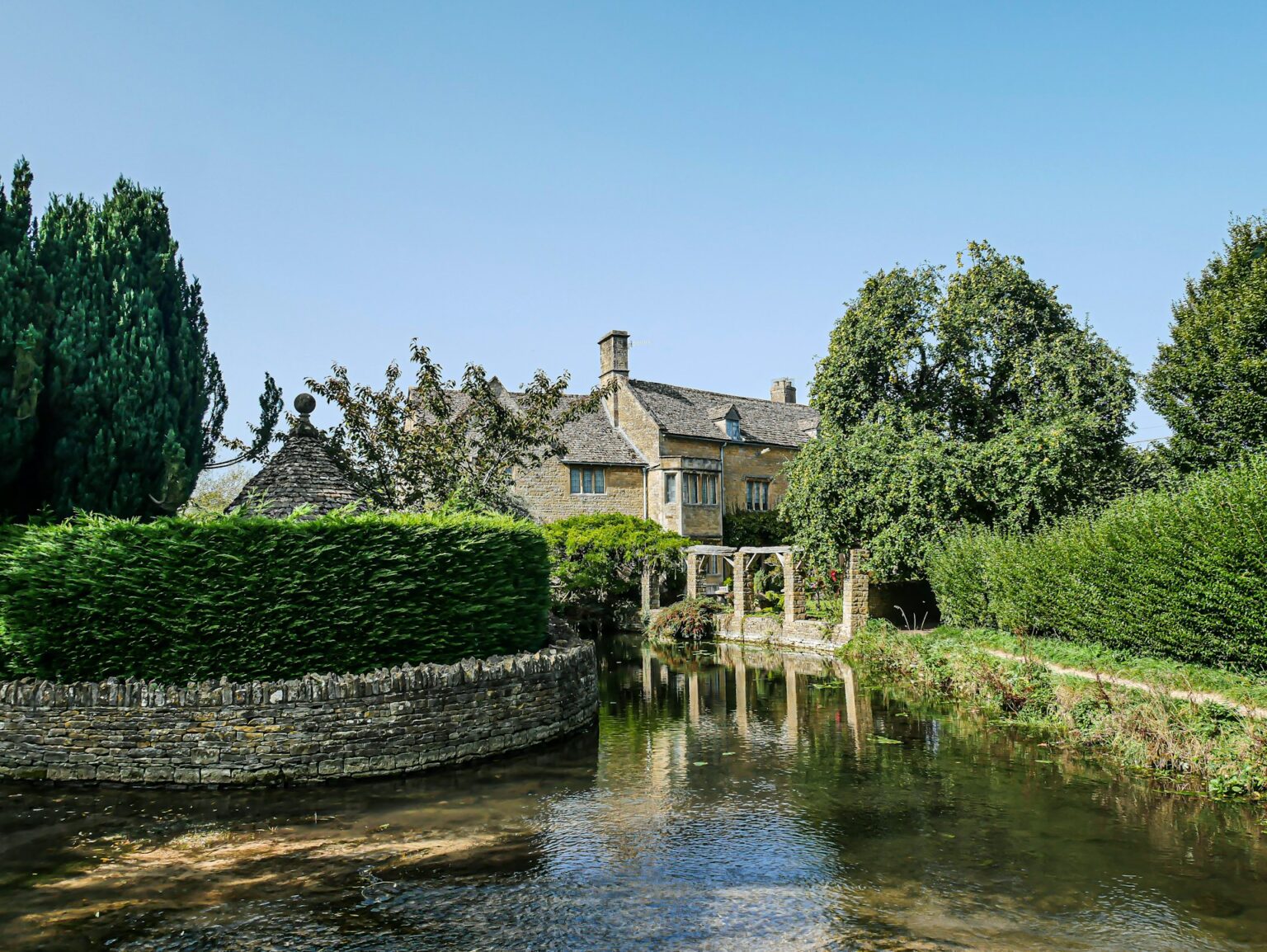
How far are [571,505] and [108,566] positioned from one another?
28.1 metres

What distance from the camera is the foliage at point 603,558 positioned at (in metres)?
34.1

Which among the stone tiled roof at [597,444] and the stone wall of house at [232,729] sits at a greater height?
the stone tiled roof at [597,444]

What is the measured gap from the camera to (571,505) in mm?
39750

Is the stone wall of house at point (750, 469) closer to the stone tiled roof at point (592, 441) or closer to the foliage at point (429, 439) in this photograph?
the stone tiled roof at point (592, 441)

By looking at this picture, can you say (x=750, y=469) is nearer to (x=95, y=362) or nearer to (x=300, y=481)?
(x=300, y=481)

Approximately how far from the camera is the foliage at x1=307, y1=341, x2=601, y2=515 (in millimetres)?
25500

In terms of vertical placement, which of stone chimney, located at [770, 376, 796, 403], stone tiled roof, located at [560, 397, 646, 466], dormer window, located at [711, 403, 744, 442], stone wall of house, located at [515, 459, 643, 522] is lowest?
stone wall of house, located at [515, 459, 643, 522]

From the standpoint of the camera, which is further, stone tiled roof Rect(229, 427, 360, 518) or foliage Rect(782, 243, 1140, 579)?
foliage Rect(782, 243, 1140, 579)

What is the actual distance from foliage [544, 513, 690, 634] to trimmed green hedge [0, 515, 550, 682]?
2032 centimetres

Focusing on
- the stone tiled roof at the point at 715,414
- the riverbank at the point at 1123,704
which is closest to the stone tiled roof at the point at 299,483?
the riverbank at the point at 1123,704

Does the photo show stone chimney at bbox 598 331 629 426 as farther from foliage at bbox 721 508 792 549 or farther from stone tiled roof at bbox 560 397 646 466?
foliage at bbox 721 508 792 549

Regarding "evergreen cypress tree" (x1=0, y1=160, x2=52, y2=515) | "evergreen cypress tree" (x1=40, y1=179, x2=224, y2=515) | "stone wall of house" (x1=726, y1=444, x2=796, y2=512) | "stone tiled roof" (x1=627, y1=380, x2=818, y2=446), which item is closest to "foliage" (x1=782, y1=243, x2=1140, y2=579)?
"stone tiled roof" (x1=627, y1=380, x2=818, y2=446)

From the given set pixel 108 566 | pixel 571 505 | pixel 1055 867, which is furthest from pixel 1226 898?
pixel 571 505

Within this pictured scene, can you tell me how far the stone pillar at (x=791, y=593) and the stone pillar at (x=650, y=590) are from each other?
22.0ft
